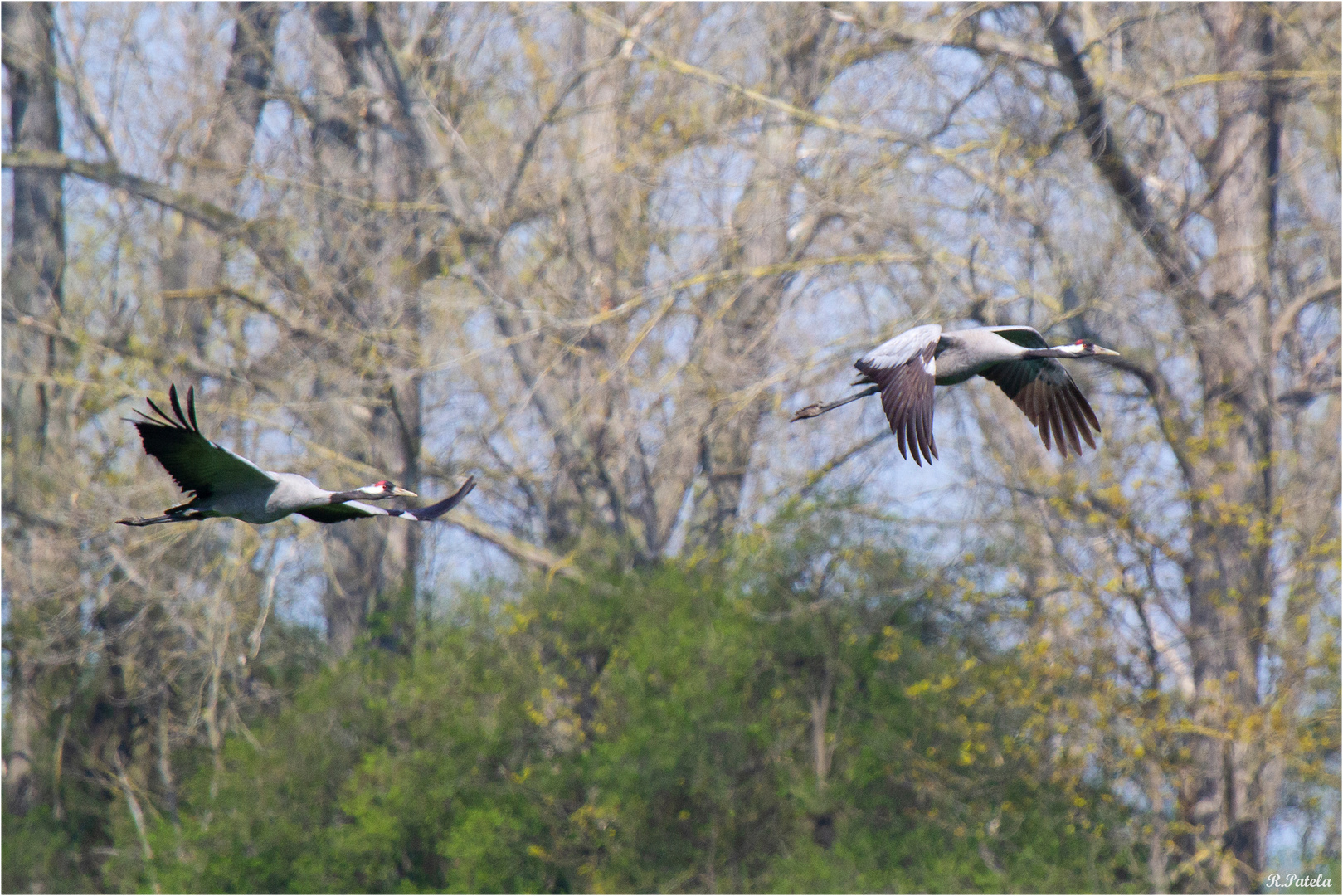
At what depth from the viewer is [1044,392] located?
660cm

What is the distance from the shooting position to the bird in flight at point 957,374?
17.1ft

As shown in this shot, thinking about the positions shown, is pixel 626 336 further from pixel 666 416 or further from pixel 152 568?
pixel 152 568

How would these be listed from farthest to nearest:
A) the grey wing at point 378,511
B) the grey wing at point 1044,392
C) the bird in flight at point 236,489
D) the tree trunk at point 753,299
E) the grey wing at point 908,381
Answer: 1. the tree trunk at point 753,299
2. the grey wing at point 1044,392
3. the grey wing at point 908,381
4. the bird in flight at point 236,489
5. the grey wing at point 378,511

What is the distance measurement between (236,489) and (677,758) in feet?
25.0

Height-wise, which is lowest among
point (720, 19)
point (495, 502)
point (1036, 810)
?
point (1036, 810)

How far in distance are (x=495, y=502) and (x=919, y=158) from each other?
5.27 meters

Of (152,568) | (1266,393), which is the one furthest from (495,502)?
(1266,393)

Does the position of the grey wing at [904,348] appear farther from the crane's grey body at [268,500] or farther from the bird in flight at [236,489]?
the crane's grey body at [268,500]

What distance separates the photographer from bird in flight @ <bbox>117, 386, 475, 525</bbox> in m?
4.52

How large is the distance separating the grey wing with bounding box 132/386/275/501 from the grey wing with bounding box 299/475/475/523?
215 millimetres

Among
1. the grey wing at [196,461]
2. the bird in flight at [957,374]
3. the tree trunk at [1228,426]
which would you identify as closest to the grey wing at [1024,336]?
the bird in flight at [957,374]

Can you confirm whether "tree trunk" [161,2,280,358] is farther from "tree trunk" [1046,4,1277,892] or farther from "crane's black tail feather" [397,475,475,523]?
"crane's black tail feather" [397,475,475,523]

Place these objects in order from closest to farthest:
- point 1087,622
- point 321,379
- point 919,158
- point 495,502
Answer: point 1087,622, point 919,158, point 321,379, point 495,502

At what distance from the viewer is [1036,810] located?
1143 centimetres
